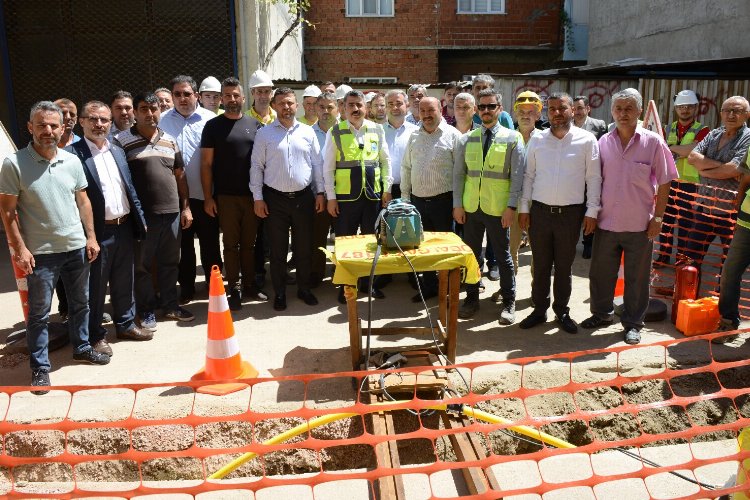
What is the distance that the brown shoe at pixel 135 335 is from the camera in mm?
5547

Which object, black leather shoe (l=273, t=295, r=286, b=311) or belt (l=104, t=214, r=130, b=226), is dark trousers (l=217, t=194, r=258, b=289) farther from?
belt (l=104, t=214, r=130, b=226)

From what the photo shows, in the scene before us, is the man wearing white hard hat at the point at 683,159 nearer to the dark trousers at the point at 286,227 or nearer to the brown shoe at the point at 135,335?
the dark trousers at the point at 286,227

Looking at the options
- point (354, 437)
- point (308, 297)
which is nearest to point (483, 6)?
point (308, 297)

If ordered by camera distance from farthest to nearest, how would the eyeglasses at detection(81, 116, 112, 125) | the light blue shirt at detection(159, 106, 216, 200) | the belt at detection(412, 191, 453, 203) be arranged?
the light blue shirt at detection(159, 106, 216, 200), the belt at detection(412, 191, 453, 203), the eyeglasses at detection(81, 116, 112, 125)

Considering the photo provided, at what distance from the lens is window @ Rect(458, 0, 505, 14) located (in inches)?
705

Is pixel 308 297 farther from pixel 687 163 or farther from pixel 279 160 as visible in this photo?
pixel 687 163

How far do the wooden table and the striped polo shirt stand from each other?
1.81 m

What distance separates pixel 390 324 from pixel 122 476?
259cm

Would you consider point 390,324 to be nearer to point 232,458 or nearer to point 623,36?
point 232,458

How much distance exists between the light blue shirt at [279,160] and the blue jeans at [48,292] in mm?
1840

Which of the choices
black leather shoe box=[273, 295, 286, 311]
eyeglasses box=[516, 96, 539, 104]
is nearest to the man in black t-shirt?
black leather shoe box=[273, 295, 286, 311]

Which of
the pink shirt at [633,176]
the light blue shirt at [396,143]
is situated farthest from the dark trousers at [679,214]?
the light blue shirt at [396,143]

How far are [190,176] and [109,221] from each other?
1281 mm

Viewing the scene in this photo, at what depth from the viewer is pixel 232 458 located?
436cm
